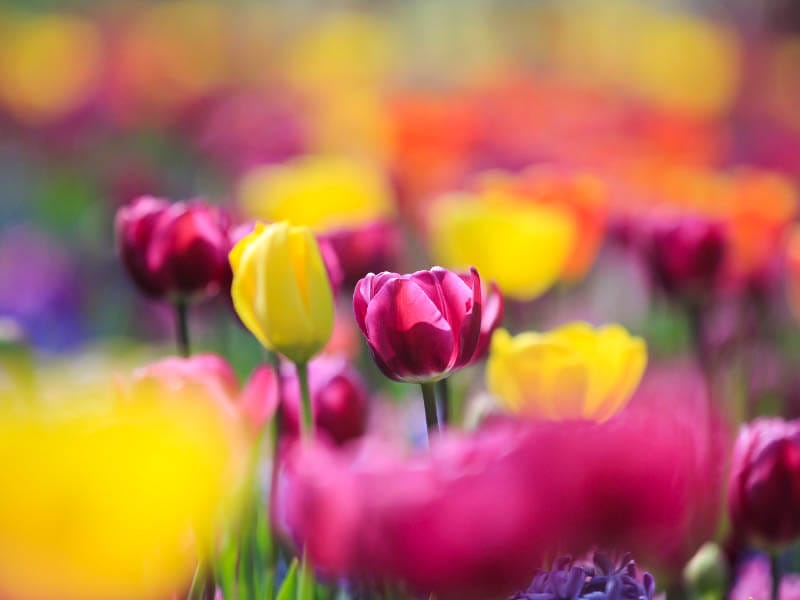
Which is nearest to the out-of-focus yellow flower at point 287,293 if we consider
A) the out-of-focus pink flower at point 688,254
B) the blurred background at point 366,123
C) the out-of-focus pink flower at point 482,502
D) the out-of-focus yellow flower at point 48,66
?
the out-of-focus pink flower at point 482,502

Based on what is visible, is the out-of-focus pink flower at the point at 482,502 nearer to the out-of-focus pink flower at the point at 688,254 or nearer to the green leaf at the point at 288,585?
the green leaf at the point at 288,585

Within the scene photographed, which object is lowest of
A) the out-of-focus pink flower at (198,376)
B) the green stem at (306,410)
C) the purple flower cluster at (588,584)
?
the purple flower cluster at (588,584)

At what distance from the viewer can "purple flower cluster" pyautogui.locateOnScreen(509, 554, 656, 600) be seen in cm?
33

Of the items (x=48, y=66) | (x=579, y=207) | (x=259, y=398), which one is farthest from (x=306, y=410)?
(x=48, y=66)

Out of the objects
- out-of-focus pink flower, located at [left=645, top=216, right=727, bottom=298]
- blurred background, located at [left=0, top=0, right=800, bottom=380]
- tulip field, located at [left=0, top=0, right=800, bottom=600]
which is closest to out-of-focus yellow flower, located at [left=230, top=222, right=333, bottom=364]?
tulip field, located at [left=0, top=0, right=800, bottom=600]

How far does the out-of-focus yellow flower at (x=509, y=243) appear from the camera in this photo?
2.31ft

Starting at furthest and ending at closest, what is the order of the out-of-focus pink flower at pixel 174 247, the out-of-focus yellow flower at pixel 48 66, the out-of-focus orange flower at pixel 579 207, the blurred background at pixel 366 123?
1. the out-of-focus yellow flower at pixel 48 66
2. the blurred background at pixel 366 123
3. the out-of-focus orange flower at pixel 579 207
4. the out-of-focus pink flower at pixel 174 247

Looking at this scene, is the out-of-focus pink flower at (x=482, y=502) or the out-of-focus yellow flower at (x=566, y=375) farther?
the out-of-focus yellow flower at (x=566, y=375)

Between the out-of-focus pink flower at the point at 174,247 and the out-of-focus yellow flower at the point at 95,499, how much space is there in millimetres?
211

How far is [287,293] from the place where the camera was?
41 centimetres

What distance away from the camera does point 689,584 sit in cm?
46

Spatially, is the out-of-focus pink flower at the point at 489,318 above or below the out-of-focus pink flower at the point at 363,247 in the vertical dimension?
above

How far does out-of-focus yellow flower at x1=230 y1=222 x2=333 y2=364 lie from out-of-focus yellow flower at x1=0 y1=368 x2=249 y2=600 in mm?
131

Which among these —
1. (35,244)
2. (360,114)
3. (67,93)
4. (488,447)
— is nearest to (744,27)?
(360,114)
